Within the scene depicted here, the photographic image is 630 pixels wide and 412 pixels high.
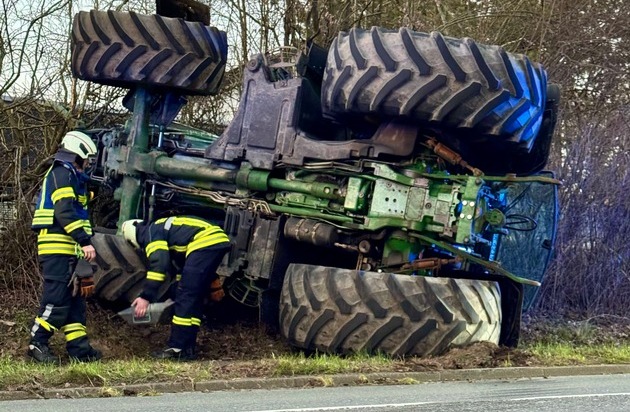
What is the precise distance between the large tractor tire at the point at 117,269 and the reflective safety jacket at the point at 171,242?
2.86ft

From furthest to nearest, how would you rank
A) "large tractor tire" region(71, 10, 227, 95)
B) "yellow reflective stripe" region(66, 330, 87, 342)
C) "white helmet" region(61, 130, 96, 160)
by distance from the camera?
"large tractor tire" region(71, 10, 227, 95)
"white helmet" region(61, 130, 96, 160)
"yellow reflective stripe" region(66, 330, 87, 342)

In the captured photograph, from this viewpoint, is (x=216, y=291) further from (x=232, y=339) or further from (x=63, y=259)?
(x=63, y=259)

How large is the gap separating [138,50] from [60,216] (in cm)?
232

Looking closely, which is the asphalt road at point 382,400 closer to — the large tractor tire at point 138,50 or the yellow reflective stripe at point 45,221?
the yellow reflective stripe at point 45,221

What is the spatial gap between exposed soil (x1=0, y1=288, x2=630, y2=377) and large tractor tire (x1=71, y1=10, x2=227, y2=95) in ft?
7.74

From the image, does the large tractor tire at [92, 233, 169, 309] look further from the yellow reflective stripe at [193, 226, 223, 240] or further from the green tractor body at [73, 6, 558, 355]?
the yellow reflective stripe at [193, 226, 223, 240]

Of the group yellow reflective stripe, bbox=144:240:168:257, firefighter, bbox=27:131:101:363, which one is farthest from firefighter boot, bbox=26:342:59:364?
yellow reflective stripe, bbox=144:240:168:257

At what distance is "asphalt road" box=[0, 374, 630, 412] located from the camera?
18.6 ft

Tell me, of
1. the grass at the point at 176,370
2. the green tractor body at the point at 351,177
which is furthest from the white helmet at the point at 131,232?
the grass at the point at 176,370

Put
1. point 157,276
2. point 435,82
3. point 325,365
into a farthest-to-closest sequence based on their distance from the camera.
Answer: point 157,276
point 435,82
point 325,365

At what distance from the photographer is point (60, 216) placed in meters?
7.71

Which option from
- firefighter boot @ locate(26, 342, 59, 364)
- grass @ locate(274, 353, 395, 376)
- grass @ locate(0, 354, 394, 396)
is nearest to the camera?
grass @ locate(0, 354, 394, 396)

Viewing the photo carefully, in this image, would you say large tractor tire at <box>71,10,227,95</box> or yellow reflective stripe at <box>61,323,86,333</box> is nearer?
yellow reflective stripe at <box>61,323,86,333</box>

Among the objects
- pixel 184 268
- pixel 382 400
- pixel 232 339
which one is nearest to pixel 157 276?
pixel 184 268
